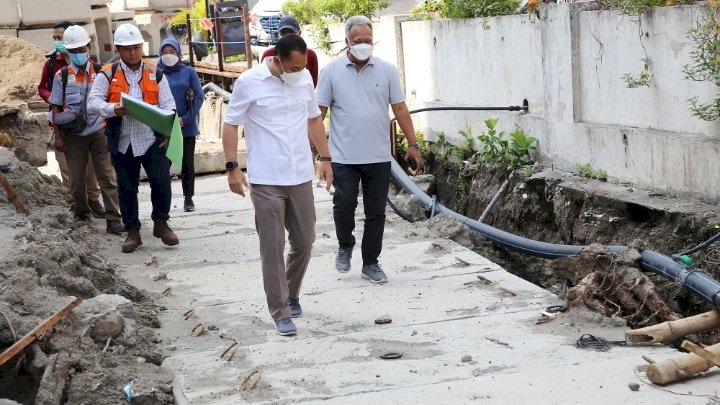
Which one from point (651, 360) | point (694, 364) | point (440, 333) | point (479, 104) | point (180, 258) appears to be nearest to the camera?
point (694, 364)

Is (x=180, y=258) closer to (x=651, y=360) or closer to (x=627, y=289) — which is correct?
(x=627, y=289)

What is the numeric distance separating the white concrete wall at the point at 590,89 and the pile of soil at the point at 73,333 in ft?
14.2

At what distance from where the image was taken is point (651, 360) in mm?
5988

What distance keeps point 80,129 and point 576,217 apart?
4.91 meters

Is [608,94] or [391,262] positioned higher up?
[608,94]

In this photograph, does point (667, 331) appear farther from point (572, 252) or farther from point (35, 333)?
point (35, 333)

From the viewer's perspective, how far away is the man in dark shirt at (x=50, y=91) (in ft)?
37.1

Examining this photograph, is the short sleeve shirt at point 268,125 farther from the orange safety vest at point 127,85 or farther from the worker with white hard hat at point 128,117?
the orange safety vest at point 127,85

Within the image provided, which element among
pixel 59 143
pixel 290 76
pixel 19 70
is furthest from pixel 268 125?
pixel 19 70

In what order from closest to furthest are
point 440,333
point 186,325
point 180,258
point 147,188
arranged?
1. point 440,333
2. point 186,325
3. point 180,258
4. point 147,188

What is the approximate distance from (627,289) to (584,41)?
375 cm

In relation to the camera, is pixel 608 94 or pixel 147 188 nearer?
pixel 608 94

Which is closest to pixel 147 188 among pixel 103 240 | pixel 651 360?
pixel 103 240

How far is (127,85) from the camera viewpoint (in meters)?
9.90
